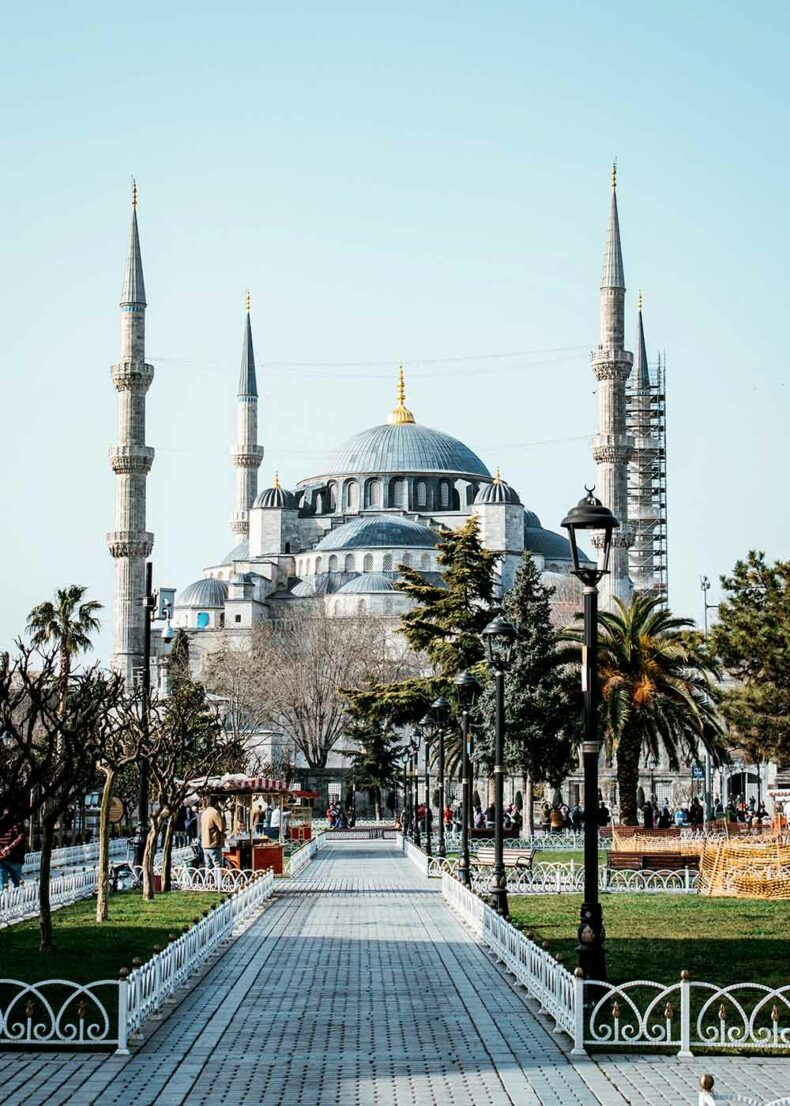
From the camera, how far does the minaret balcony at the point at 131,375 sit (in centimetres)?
6631

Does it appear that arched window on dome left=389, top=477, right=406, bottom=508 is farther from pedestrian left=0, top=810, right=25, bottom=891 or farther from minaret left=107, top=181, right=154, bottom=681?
pedestrian left=0, top=810, right=25, bottom=891

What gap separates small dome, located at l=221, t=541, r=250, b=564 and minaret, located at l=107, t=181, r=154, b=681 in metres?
23.8

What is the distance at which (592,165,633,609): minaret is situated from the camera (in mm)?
63844

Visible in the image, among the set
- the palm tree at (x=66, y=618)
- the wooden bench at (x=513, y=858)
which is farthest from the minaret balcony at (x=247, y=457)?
the wooden bench at (x=513, y=858)

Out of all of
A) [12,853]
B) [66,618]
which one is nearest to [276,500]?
[66,618]

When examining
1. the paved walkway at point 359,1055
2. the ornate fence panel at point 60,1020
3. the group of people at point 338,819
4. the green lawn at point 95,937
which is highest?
the group of people at point 338,819

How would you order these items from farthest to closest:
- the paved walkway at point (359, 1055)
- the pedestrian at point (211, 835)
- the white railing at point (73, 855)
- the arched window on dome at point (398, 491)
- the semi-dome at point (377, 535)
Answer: the arched window on dome at point (398, 491)
the semi-dome at point (377, 535)
the white railing at point (73, 855)
the pedestrian at point (211, 835)
the paved walkway at point (359, 1055)

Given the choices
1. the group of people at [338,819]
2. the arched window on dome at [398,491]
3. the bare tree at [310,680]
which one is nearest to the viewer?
the group of people at [338,819]

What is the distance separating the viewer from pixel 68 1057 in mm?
9227

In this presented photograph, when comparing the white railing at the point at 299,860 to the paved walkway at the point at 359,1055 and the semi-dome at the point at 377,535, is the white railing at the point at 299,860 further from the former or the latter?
the semi-dome at the point at 377,535

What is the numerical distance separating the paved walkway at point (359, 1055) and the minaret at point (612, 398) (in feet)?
165

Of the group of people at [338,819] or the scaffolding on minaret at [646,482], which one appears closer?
the group of people at [338,819]

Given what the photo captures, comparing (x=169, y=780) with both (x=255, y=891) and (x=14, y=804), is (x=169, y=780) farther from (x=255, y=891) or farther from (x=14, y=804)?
(x=14, y=804)

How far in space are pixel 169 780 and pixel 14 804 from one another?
9079 mm
